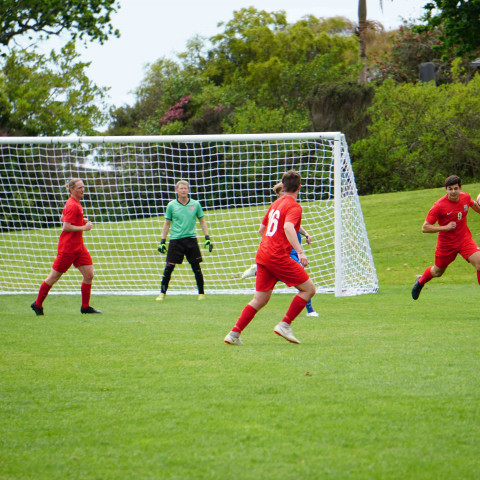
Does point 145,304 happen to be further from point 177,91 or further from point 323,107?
A: point 177,91

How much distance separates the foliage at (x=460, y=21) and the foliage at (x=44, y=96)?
66.2 feet

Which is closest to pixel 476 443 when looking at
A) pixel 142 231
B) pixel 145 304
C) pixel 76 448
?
pixel 76 448

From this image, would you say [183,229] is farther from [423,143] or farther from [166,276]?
[423,143]

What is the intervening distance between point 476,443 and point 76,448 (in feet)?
7.70

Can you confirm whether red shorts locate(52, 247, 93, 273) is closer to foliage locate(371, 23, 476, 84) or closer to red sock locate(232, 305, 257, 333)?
red sock locate(232, 305, 257, 333)

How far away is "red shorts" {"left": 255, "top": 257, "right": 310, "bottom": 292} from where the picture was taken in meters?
6.78

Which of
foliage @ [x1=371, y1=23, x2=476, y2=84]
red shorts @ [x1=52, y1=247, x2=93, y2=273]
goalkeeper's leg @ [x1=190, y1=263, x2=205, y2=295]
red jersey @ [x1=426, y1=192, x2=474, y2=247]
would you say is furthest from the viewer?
foliage @ [x1=371, y1=23, x2=476, y2=84]

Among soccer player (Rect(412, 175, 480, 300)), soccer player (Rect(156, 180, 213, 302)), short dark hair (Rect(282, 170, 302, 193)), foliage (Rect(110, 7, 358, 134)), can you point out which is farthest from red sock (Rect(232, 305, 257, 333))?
foliage (Rect(110, 7, 358, 134))

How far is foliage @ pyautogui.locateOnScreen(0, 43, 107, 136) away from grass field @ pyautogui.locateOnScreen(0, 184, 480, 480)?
25689mm

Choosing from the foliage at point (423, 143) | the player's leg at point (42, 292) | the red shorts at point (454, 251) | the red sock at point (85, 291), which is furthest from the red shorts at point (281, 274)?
the foliage at point (423, 143)

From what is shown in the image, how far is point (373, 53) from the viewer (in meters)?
41.8

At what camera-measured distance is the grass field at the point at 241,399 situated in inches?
142

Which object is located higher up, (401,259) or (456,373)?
(456,373)

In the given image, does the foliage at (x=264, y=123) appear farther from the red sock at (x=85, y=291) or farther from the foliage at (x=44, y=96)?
the red sock at (x=85, y=291)
